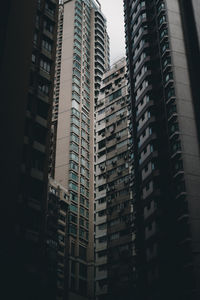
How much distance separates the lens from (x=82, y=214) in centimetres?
8175

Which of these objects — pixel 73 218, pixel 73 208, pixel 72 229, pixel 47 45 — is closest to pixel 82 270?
pixel 72 229

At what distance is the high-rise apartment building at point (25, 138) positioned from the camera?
2894 centimetres

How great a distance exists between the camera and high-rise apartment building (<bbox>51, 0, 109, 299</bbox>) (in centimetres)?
7819

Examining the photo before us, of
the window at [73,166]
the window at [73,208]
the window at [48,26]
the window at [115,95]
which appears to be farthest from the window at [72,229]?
the window at [48,26]

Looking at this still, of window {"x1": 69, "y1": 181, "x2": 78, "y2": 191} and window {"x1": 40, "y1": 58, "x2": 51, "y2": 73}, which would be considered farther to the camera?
window {"x1": 69, "y1": 181, "x2": 78, "y2": 191}

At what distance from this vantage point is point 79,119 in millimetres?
89062

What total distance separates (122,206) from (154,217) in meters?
16.7

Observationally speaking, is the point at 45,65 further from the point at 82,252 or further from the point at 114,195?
the point at 82,252

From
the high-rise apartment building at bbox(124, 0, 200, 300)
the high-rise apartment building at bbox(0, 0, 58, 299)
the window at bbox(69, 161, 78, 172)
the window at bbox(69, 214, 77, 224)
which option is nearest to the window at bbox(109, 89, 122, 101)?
the high-rise apartment building at bbox(124, 0, 200, 300)

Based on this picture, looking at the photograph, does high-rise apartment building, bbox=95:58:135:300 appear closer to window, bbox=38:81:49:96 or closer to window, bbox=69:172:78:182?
window, bbox=69:172:78:182

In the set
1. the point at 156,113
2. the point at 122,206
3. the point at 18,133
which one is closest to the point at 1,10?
the point at 18,133

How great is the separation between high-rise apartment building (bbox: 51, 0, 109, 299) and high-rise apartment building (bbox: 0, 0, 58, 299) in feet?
140

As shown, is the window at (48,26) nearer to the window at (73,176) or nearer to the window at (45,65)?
the window at (45,65)

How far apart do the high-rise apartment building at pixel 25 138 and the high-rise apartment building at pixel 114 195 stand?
21.9 meters
